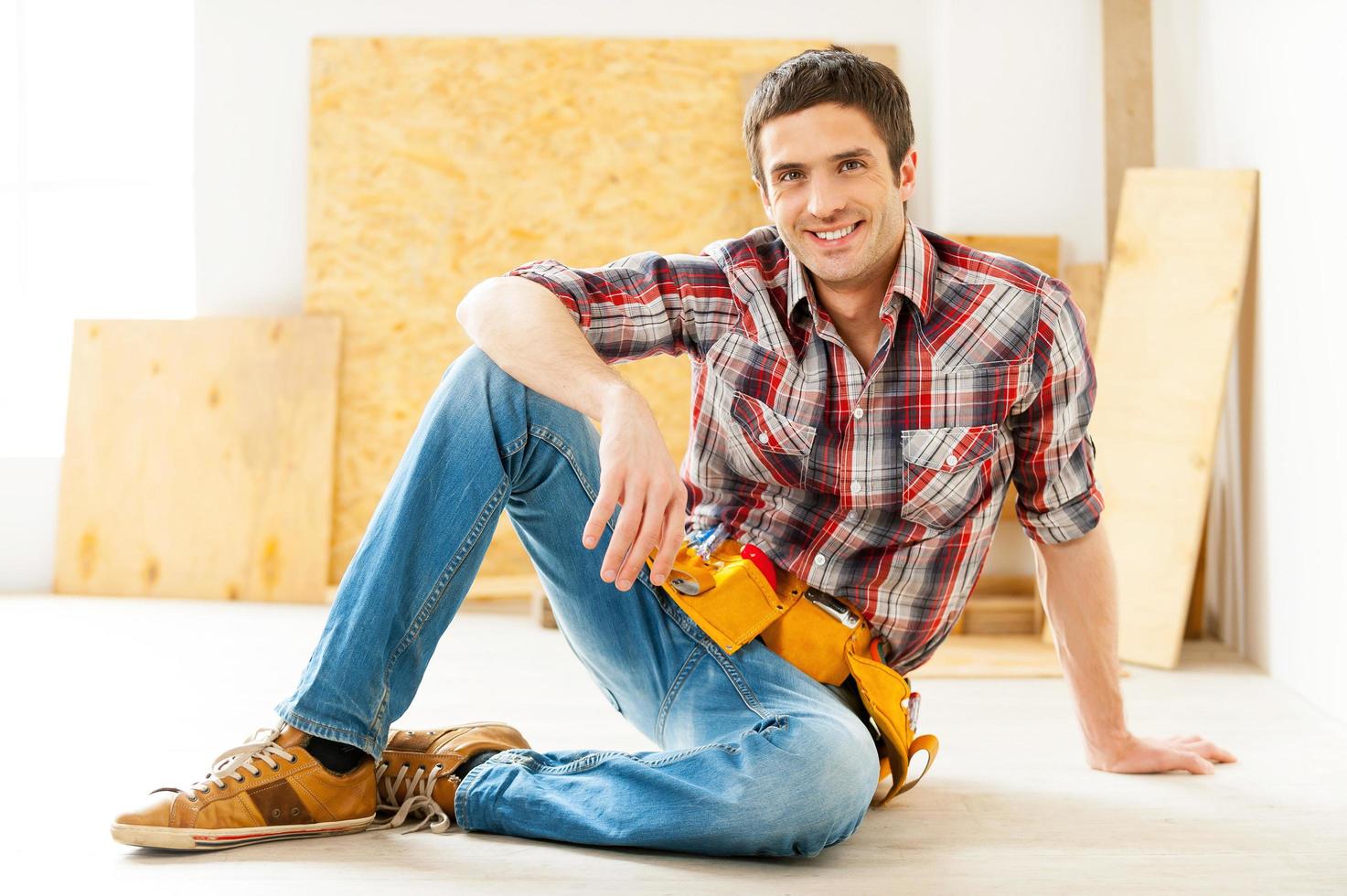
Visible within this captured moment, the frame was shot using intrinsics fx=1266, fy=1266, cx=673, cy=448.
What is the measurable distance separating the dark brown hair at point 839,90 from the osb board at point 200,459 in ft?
9.68

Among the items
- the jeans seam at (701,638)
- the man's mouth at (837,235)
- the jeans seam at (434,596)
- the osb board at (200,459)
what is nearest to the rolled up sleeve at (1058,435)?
the man's mouth at (837,235)

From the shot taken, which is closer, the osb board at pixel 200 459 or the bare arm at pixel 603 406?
the bare arm at pixel 603 406

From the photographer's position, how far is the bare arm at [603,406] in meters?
1.53

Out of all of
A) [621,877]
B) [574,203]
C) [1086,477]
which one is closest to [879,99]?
[1086,477]

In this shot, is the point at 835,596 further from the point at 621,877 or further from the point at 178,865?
the point at 178,865

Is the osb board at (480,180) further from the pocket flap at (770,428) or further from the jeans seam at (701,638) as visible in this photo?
the jeans seam at (701,638)

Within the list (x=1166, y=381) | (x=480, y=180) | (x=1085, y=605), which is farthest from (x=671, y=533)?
(x=480, y=180)

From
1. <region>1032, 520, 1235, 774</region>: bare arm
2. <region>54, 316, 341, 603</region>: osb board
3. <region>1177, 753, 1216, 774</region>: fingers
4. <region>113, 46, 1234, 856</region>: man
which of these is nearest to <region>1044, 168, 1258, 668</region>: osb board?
<region>1177, 753, 1216, 774</region>: fingers

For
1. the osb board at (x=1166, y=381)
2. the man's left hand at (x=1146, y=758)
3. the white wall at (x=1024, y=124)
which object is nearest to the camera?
the man's left hand at (x=1146, y=758)

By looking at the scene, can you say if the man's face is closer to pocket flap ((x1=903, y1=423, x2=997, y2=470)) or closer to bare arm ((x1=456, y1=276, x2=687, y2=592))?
pocket flap ((x1=903, y1=423, x2=997, y2=470))

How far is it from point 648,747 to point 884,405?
2.91 ft

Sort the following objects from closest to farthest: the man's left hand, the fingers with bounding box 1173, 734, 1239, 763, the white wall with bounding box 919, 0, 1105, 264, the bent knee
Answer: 1. the bent knee
2. the man's left hand
3. the fingers with bounding box 1173, 734, 1239, 763
4. the white wall with bounding box 919, 0, 1105, 264

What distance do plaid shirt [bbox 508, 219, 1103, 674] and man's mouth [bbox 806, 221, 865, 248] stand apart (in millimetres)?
66

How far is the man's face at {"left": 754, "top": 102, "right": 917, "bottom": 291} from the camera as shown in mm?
1797
